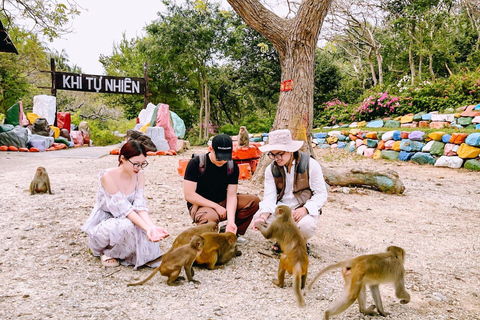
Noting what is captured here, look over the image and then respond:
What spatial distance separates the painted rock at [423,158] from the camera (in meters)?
9.86

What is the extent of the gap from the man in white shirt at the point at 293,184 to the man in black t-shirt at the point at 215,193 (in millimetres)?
277

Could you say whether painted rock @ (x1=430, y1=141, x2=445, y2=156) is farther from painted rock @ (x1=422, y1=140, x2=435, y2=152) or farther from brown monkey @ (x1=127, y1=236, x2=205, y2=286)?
brown monkey @ (x1=127, y1=236, x2=205, y2=286)

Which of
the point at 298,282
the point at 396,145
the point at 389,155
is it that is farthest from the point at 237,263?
the point at 396,145

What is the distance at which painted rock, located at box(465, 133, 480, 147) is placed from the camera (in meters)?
8.91

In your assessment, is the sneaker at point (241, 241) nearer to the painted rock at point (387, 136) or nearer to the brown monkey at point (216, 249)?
the brown monkey at point (216, 249)

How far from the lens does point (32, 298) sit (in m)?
2.62

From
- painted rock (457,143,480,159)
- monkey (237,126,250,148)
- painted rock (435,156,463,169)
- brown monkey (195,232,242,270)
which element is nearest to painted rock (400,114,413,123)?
painted rock (435,156,463,169)

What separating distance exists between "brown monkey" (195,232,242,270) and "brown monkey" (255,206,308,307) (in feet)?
1.08

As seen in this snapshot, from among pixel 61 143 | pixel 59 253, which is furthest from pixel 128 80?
pixel 59 253

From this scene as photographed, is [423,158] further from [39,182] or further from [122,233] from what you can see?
[39,182]

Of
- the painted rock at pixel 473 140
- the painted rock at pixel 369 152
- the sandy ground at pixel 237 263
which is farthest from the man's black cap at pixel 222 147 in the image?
the painted rock at pixel 369 152

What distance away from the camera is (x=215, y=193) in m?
3.83

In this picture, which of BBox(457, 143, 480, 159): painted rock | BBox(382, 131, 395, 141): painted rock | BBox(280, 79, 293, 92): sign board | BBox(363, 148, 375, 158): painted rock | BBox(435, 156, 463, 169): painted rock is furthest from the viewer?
BBox(363, 148, 375, 158): painted rock

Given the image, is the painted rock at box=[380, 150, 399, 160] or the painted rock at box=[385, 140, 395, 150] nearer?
the painted rock at box=[380, 150, 399, 160]
